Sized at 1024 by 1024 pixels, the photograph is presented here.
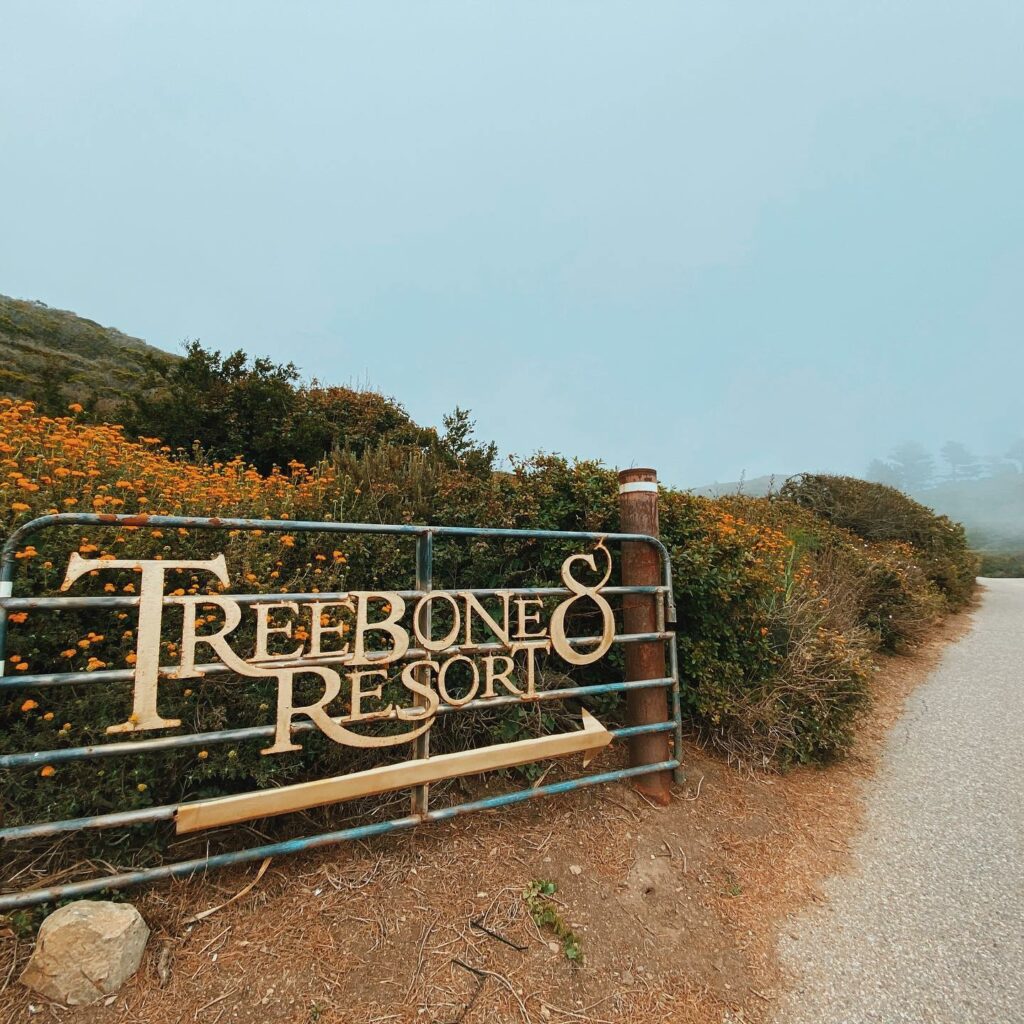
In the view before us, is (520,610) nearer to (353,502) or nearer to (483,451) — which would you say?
(353,502)

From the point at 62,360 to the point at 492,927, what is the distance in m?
20.9

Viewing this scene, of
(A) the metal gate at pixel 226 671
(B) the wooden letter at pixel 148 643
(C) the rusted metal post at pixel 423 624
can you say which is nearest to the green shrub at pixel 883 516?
(A) the metal gate at pixel 226 671

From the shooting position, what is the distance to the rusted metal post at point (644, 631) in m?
2.84

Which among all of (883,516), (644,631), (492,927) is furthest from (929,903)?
(883,516)

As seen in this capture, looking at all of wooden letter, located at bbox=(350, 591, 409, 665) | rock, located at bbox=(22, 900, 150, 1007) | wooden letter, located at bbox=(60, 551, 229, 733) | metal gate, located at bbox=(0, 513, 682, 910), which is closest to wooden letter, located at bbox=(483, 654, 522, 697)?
metal gate, located at bbox=(0, 513, 682, 910)

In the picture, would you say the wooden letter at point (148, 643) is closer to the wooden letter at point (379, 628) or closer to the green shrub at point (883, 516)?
the wooden letter at point (379, 628)

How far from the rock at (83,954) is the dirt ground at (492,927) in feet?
0.15

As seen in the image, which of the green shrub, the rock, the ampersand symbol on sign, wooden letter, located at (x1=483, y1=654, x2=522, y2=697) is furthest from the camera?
the green shrub

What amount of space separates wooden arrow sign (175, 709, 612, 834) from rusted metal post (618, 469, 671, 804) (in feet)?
1.41

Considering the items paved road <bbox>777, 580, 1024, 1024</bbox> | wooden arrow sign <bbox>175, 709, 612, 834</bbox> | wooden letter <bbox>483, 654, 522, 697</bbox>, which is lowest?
paved road <bbox>777, 580, 1024, 1024</bbox>

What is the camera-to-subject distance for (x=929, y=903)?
89.1 inches

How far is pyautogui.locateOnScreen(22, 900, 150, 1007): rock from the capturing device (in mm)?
1558

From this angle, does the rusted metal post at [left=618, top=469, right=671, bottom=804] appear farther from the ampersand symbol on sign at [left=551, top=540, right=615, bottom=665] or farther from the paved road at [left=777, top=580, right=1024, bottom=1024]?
the paved road at [left=777, top=580, right=1024, bottom=1024]

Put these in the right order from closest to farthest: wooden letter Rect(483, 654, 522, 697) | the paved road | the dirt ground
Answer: the dirt ground → the paved road → wooden letter Rect(483, 654, 522, 697)
